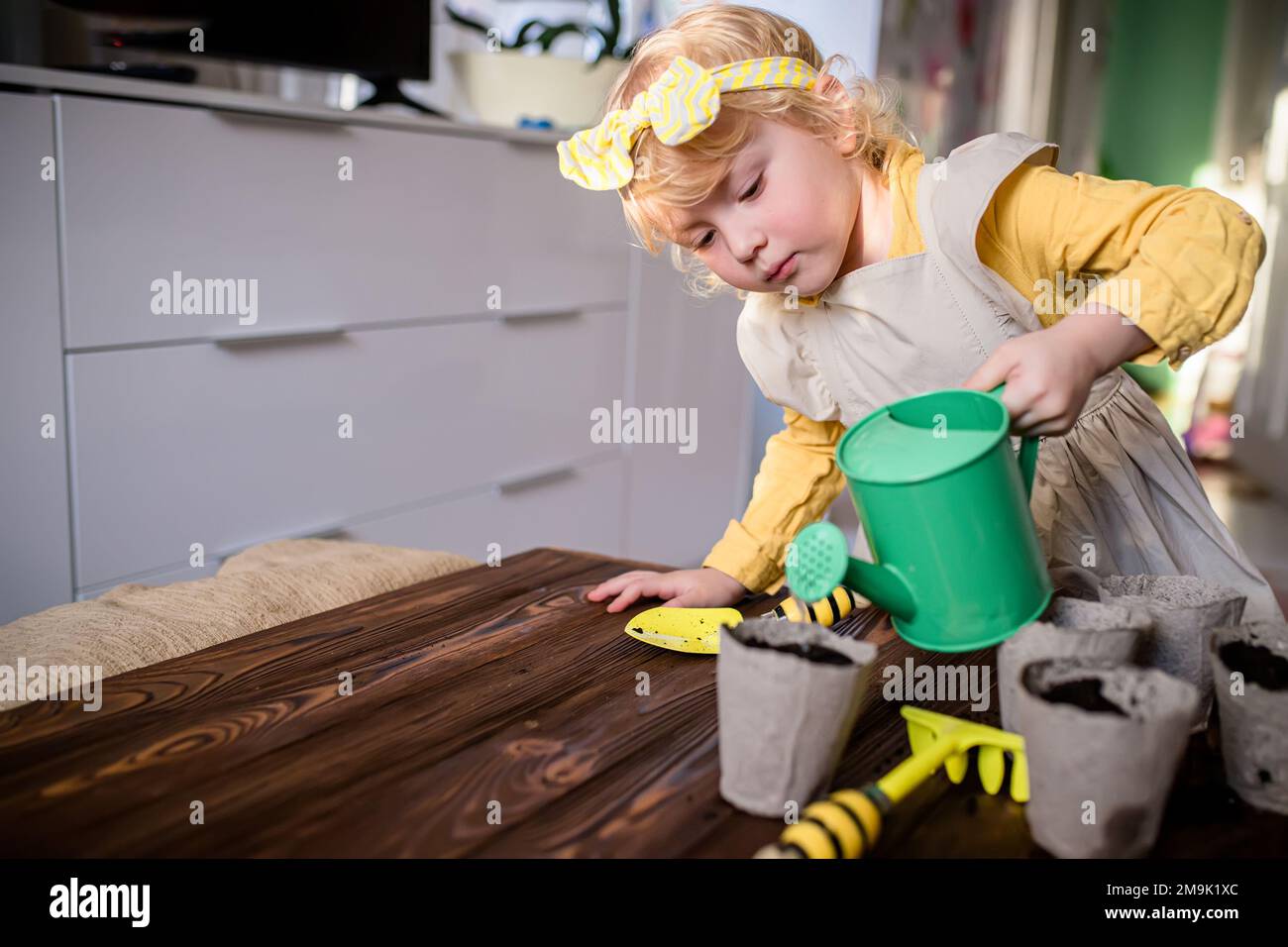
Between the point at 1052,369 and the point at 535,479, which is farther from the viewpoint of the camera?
the point at 535,479

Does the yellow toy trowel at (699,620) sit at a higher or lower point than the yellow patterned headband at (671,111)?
lower

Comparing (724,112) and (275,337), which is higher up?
(724,112)

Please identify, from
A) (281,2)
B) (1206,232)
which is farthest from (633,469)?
(1206,232)

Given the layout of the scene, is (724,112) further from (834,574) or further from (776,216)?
(834,574)

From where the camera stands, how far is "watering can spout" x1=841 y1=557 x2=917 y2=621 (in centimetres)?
65

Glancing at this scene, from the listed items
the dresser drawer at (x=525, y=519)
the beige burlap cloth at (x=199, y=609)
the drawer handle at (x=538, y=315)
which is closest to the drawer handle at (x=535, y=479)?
the dresser drawer at (x=525, y=519)

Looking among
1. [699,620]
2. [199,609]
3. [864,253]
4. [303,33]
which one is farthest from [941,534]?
[303,33]

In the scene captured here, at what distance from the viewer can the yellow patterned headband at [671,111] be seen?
89 cm

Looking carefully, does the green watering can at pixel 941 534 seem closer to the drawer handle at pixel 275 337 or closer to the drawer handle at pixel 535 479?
the drawer handle at pixel 275 337

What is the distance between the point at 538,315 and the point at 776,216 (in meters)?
1.50

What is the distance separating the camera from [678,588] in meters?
0.95

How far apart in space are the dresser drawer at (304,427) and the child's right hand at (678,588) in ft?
3.17
